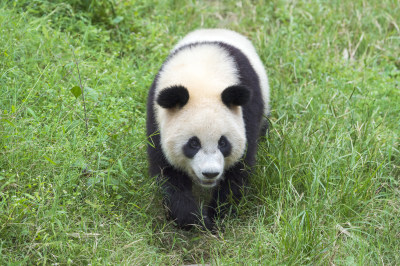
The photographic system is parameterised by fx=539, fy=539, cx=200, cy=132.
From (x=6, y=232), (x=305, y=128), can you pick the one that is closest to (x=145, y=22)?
(x=305, y=128)

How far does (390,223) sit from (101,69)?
3855 millimetres

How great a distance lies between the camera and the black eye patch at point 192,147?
4441 mm

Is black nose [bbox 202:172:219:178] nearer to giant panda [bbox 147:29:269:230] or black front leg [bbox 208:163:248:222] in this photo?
giant panda [bbox 147:29:269:230]

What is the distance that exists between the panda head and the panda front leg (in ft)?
0.71

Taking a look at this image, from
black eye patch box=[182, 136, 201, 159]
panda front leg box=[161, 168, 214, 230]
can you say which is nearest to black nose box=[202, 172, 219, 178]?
black eye patch box=[182, 136, 201, 159]

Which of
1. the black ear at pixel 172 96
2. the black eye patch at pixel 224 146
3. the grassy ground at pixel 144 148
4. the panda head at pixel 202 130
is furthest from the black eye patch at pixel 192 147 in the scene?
the grassy ground at pixel 144 148

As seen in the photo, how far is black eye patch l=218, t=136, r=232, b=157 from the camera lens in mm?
4496

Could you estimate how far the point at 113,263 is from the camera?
4.05m

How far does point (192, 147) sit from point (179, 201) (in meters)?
0.65

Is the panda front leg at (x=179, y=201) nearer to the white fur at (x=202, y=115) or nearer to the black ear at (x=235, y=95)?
the white fur at (x=202, y=115)

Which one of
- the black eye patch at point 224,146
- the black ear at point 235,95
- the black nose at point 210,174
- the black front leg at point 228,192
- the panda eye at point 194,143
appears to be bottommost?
the black front leg at point 228,192

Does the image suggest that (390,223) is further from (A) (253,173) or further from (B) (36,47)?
(B) (36,47)

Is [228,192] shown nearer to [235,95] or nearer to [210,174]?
[210,174]

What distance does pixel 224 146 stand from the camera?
454 centimetres
